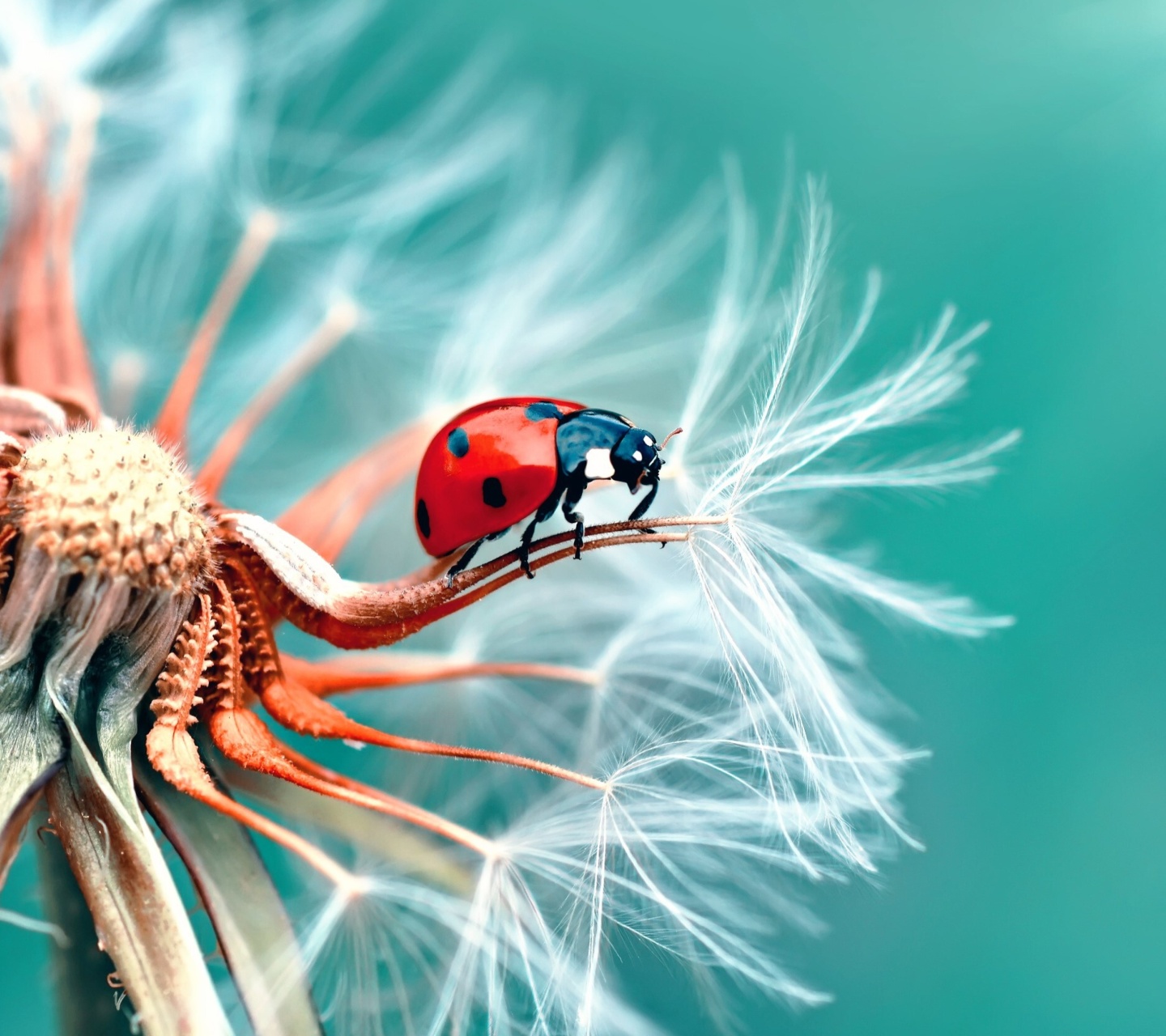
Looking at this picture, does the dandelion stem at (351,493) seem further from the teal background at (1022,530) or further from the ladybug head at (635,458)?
the teal background at (1022,530)

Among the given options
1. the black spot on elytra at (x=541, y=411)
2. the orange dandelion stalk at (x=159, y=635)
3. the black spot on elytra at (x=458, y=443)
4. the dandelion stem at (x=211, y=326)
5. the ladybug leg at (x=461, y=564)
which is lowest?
the orange dandelion stalk at (x=159, y=635)

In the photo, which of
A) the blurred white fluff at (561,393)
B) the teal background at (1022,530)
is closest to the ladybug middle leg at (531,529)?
the blurred white fluff at (561,393)

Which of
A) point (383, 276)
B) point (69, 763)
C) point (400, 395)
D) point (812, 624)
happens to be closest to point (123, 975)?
point (69, 763)

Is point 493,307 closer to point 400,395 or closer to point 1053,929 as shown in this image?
point 400,395

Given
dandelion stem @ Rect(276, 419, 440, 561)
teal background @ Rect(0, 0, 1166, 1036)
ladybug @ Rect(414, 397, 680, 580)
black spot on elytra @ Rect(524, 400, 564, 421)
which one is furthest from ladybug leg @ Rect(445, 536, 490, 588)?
teal background @ Rect(0, 0, 1166, 1036)

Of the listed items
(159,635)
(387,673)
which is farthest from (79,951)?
(387,673)
